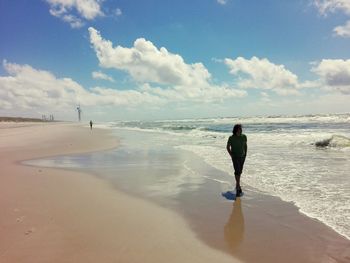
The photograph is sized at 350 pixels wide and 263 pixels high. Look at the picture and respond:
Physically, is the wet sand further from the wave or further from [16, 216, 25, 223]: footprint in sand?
the wave

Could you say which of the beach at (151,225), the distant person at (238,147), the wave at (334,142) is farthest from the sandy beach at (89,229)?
the wave at (334,142)

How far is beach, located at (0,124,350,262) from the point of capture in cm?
472

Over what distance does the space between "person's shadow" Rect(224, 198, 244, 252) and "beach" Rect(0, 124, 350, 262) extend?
0.02 meters

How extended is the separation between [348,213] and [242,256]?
3.07 meters

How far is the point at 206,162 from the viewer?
1430cm

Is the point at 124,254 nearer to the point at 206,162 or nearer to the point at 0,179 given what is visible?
the point at 0,179

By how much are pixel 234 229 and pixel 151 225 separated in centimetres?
139

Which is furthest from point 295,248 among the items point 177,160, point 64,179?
point 177,160

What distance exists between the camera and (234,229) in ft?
19.2

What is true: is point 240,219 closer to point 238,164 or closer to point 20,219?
point 238,164

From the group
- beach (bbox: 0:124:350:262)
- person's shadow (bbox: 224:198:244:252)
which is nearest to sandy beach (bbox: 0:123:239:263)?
beach (bbox: 0:124:350:262)

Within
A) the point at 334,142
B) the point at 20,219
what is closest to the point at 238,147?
the point at 20,219

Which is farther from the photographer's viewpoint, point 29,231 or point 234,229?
point 234,229

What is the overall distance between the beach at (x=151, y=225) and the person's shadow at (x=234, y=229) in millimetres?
16
